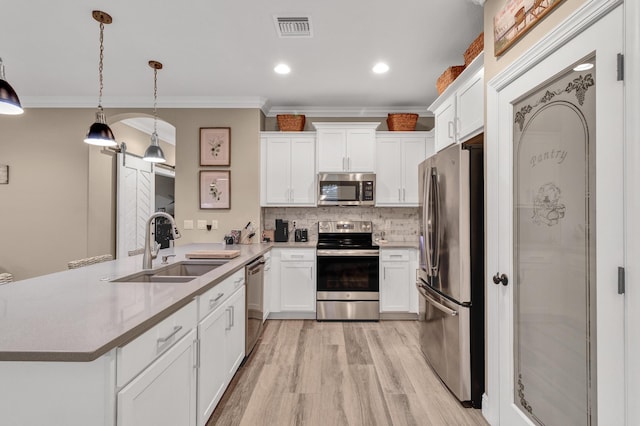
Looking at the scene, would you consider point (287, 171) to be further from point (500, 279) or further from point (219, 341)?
point (500, 279)

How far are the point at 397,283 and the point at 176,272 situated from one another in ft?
8.24

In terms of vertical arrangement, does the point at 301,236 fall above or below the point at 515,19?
below

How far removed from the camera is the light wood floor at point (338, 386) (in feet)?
6.59

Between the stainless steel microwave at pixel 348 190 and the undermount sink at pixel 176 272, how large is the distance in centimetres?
189

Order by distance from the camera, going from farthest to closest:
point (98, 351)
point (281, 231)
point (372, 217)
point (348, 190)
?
point (372, 217)
point (281, 231)
point (348, 190)
point (98, 351)

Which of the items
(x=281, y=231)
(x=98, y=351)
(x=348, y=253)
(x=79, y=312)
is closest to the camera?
(x=98, y=351)

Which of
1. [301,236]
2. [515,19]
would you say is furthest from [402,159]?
[515,19]

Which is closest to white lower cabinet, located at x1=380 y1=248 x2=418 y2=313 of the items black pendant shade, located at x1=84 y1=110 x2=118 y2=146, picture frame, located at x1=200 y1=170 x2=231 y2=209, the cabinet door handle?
picture frame, located at x1=200 y1=170 x2=231 y2=209

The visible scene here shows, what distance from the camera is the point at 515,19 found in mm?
1710

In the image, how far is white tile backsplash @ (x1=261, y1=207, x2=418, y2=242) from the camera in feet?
14.8

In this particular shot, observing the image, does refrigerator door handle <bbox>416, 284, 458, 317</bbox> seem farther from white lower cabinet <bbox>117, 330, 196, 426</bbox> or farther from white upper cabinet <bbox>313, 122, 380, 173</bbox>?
white upper cabinet <bbox>313, 122, 380, 173</bbox>

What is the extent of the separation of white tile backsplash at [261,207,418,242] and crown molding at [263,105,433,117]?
1291 millimetres

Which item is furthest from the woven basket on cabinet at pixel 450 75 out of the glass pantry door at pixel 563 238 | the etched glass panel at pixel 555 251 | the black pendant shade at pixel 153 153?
the black pendant shade at pixel 153 153

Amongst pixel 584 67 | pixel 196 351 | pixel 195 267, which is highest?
pixel 584 67
